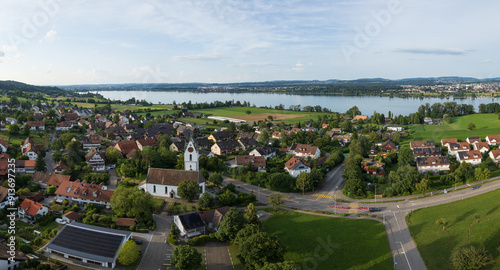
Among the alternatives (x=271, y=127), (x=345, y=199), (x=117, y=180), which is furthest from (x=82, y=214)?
(x=271, y=127)

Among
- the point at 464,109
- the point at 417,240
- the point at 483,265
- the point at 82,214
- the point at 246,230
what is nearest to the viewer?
the point at 483,265

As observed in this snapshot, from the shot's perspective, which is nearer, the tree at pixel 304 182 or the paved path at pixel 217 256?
the paved path at pixel 217 256

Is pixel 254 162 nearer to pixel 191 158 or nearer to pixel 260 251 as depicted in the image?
pixel 191 158

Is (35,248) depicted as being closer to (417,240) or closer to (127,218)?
(127,218)

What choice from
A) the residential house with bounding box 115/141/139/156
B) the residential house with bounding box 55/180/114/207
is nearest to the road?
the residential house with bounding box 55/180/114/207

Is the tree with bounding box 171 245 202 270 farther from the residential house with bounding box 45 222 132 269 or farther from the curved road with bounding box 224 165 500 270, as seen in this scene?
the curved road with bounding box 224 165 500 270

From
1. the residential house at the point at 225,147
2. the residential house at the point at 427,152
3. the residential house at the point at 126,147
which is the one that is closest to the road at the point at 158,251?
the residential house at the point at 126,147

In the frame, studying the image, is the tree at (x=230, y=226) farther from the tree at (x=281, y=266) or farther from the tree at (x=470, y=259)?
the tree at (x=470, y=259)
